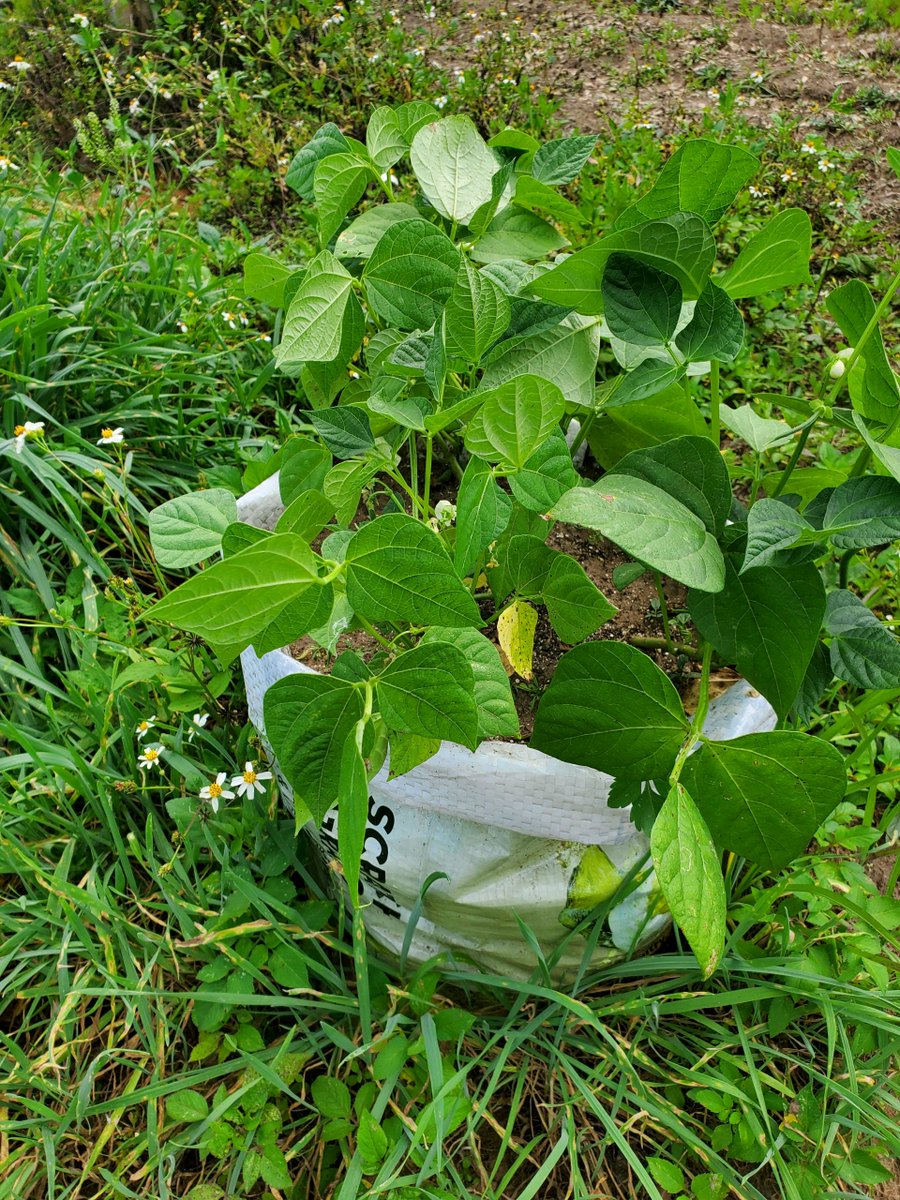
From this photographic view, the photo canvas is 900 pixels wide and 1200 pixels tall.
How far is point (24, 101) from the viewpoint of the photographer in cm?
313

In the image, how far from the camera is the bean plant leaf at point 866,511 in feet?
2.19

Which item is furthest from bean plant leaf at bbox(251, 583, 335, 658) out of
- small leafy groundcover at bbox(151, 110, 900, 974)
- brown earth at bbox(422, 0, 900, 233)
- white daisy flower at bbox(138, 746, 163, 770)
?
brown earth at bbox(422, 0, 900, 233)

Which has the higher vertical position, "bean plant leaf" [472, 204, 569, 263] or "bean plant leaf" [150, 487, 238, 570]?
"bean plant leaf" [472, 204, 569, 263]

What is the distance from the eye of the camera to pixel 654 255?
73 cm

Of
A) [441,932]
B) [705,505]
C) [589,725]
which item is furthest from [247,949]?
[705,505]

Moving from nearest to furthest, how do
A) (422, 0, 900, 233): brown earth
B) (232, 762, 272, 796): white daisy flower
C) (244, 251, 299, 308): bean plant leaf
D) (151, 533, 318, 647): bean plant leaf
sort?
(151, 533, 318, 647): bean plant leaf → (244, 251, 299, 308): bean plant leaf → (232, 762, 272, 796): white daisy flower → (422, 0, 900, 233): brown earth

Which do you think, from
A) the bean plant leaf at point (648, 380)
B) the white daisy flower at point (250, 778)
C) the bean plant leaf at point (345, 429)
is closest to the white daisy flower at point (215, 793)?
Result: the white daisy flower at point (250, 778)

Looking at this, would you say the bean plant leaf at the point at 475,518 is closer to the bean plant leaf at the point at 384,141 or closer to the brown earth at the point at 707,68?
the bean plant leaf at the point at 384,141

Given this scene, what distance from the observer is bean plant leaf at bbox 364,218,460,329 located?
792 millimetres

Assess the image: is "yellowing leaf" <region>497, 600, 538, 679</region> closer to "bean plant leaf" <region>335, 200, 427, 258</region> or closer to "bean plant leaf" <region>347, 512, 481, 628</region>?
"bean plant leaf" <region>347, 512, 481, 628</region>

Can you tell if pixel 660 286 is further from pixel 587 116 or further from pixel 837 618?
pixel 587 116

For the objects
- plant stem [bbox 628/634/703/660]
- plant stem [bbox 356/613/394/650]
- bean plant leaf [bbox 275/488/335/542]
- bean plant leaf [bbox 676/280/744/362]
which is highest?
bean plant leaf [bbox 676/280/744/362]

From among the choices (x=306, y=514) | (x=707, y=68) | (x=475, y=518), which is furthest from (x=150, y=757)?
(x=707, y=68)

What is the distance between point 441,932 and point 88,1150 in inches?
20.3
